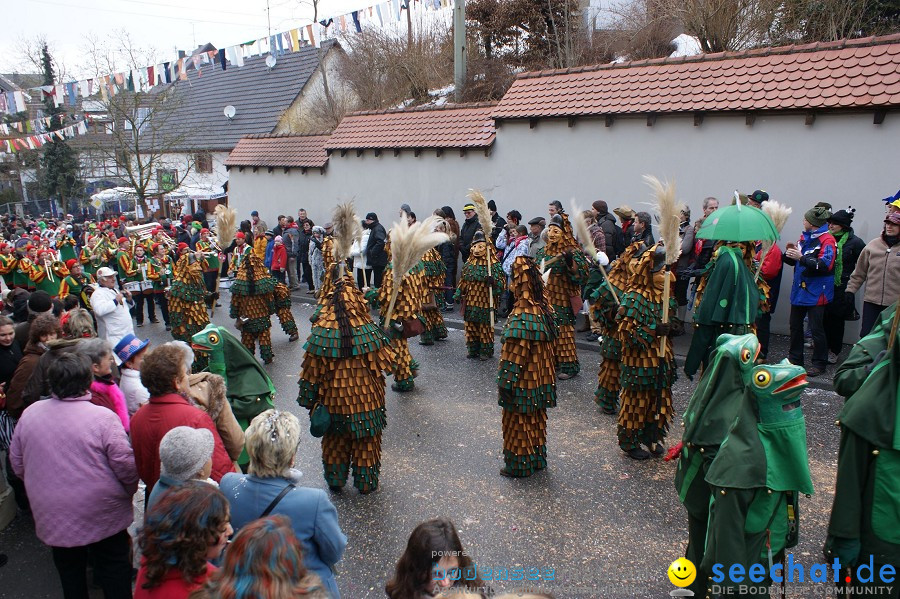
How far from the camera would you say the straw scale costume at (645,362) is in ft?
18.4

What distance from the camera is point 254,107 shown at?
1029 inches

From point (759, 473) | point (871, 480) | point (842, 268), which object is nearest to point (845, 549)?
point (871, 480)

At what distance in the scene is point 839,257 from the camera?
7.72 meters

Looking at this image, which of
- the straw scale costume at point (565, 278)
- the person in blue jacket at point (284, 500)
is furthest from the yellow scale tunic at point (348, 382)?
the straw scale costume at point (565, 278)

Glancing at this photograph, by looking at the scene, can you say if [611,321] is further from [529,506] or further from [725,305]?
[529,506]

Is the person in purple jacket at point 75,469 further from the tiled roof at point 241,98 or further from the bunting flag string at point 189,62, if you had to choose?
the tiled roof at point 241,98

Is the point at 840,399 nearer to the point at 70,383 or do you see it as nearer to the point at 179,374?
the point at 179,374

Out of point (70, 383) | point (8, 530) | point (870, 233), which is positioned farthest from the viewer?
point (870, 233)

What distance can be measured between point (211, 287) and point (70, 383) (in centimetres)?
934

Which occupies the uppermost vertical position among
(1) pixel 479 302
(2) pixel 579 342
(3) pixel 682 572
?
(1) pixel 479 302

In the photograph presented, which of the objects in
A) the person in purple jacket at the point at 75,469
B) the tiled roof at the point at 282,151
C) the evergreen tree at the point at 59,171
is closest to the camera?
the person in purple jacket at the point at 75,469

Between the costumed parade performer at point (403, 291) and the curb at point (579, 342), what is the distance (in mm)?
2849

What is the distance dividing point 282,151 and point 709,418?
16904 mm

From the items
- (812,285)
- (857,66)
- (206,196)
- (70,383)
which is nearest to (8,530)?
(70,383)
